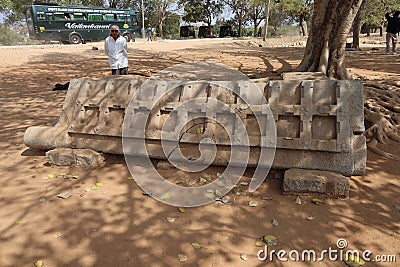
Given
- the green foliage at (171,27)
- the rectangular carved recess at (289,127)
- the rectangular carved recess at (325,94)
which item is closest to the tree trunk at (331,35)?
the rectangular carved recess at (325,94)

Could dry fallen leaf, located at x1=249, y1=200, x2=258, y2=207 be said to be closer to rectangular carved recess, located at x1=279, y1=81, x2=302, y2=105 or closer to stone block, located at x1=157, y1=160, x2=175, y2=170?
stone block, located at x1=157, y1=160, x2=175, y2=170

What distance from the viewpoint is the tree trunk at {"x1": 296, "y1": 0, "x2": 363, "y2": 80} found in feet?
19.5

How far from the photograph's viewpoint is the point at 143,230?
294cm

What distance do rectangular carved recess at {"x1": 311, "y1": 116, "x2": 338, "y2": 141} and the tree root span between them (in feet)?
4.39

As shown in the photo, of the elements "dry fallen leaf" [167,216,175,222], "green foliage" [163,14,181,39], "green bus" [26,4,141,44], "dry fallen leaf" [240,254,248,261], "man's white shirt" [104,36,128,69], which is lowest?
"dry fallen leaf" [240,254,248,261]

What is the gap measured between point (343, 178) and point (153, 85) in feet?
9.01

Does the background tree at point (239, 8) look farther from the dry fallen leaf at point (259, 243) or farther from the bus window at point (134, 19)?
the dry fallen leaf at point (259, 243)

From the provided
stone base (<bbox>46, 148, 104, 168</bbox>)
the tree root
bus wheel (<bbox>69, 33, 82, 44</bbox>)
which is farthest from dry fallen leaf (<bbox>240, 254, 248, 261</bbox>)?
bus wheel (<bbox>69, 33, 82, 44</bbox>)

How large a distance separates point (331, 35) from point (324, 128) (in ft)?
11.5

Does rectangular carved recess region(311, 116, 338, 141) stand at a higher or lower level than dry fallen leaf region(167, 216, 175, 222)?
higher

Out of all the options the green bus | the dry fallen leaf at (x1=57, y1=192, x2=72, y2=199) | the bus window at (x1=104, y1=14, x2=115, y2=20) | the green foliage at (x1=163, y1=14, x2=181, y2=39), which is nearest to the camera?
the dry fallen leaf at (x1=57, y1=192, x2=72, y2=199)

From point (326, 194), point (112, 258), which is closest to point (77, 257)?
point (112, 258)

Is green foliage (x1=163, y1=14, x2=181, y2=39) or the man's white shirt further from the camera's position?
green foliage (x1=163, y1=14, x2=181, y2=39)

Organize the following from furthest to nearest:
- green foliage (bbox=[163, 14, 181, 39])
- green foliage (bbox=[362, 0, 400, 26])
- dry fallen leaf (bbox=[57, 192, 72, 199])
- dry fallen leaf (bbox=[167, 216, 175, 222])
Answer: green foliage (bbox=[163, 14, 181, 39]) < green foliage (bbox=[362, 0, 400, 26]) < dry fallen leaf (bbox=[57, 192, 72, 199]) < dry fallen leaf (bbox=[167, 216, 175, 222])
